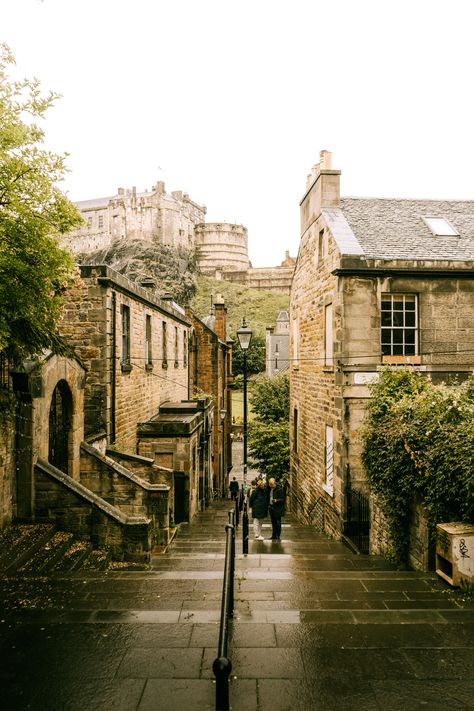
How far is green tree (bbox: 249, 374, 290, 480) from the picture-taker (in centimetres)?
2716

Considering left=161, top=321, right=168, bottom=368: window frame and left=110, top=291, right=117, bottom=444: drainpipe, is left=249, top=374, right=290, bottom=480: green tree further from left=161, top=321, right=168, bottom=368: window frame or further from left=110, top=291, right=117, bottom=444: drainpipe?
left=110, top=291, right=117, bottom=444: drainpipe

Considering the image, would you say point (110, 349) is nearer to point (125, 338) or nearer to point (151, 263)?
point (125, 338)

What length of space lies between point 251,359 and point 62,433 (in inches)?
2474

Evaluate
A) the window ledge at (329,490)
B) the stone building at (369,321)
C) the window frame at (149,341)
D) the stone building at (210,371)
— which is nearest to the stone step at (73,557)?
the stone building at (369,321)

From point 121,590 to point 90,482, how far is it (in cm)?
500

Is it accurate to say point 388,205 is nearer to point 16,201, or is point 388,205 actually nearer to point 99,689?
point 16,201

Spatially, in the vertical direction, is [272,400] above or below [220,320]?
below

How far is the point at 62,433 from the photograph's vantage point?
429 inches

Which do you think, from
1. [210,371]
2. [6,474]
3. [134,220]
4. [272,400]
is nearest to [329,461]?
[6,474]

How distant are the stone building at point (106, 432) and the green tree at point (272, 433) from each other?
817cm

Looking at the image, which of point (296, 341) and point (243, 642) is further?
point (296, 341)

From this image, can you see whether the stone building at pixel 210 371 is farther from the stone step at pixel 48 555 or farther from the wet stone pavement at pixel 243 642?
the wet stone pavement at pixel 243 642

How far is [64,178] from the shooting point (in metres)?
6.01

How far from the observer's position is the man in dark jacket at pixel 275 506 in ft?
38.7
